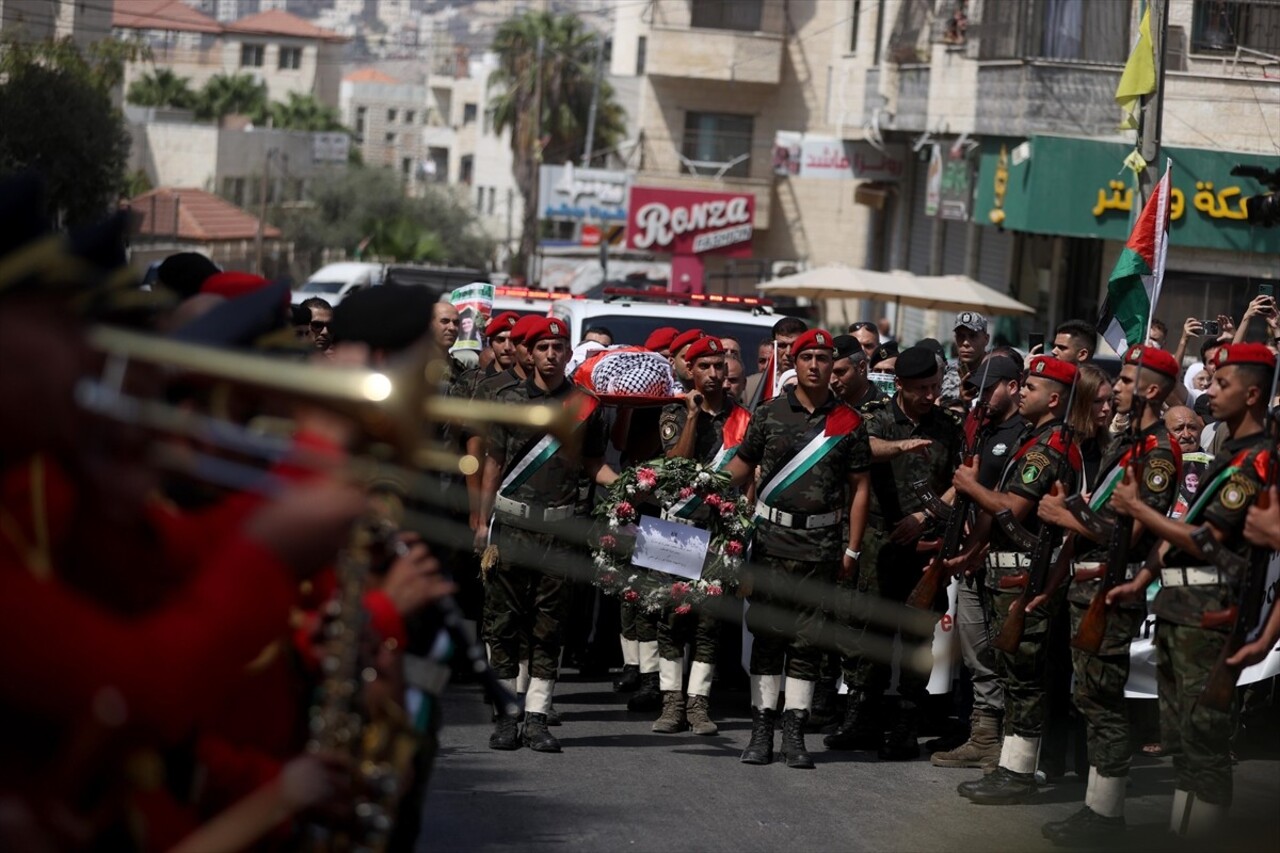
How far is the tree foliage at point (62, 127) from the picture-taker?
3338 cm

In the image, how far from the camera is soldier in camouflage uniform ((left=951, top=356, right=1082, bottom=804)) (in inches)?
340

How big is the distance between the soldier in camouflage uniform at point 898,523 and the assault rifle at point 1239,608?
285 cm

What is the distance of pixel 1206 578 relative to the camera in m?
7.41

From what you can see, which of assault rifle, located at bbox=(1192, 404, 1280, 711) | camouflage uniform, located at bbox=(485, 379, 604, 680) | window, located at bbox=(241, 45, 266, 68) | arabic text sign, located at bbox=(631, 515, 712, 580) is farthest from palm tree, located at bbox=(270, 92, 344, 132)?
assault rifle, located at bbox=(1192, 404, 1280, 711)

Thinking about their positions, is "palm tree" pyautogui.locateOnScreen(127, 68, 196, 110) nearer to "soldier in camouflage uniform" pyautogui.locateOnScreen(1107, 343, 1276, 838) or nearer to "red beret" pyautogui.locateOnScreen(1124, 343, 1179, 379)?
"red beret" pyautogui.locateOnScreen(1124, 343, 1179, 379)

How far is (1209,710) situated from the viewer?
7.45m

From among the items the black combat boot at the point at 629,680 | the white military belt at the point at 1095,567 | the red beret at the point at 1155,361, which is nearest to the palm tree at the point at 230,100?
the black combat boot at the point at 629,680

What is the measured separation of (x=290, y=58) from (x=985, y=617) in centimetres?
13290

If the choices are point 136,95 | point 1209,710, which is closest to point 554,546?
point 1209,710

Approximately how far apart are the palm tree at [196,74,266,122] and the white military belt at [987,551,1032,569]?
91.4 metres

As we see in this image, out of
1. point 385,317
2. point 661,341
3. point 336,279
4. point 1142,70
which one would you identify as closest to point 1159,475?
point 661,341

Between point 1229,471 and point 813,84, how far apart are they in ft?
142

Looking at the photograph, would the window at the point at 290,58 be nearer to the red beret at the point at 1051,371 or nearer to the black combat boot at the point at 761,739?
the black combat boot at the point at 761,739

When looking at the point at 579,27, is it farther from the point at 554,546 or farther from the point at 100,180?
the point at 554,546
